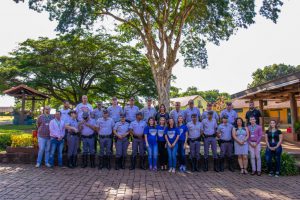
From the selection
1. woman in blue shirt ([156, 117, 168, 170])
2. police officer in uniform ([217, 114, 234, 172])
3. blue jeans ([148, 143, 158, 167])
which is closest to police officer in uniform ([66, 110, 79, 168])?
blue jeans ([148, 143, 158, 167])

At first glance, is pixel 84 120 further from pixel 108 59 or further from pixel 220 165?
pixel 108 59

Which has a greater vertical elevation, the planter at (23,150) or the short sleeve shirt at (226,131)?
the short sleeve shirt at (226,131)

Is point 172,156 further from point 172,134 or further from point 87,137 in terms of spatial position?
point 87,137

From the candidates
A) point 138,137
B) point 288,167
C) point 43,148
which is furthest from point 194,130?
point 43,148

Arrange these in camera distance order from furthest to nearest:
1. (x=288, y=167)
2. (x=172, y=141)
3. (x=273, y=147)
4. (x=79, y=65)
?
(x=79, y=65)
(x=172, y=141)
(x=288, y=167)
(x=273, y=147)

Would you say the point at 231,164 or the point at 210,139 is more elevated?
the point at 210,139

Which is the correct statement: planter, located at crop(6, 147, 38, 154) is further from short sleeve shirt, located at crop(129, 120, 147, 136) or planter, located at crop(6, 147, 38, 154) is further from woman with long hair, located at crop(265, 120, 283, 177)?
woman with long hair, located at crop(265, 120, 283, 177)

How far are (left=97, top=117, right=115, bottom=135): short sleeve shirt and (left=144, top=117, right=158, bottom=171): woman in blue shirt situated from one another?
1.07 m

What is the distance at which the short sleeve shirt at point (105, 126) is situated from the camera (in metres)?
8.07

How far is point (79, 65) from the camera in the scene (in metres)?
22.8

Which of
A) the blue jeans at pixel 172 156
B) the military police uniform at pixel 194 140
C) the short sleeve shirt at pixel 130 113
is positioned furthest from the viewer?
the short sleeve shirt at pixel 130 113

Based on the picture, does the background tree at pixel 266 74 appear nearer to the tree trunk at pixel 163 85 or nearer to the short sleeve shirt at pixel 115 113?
the tree trunk at pixel 163 85

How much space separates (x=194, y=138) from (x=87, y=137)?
324cm

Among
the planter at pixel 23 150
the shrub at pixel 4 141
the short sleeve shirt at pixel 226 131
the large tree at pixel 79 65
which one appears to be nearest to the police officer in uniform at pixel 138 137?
the short sleeve shirt at pixel 226 131
